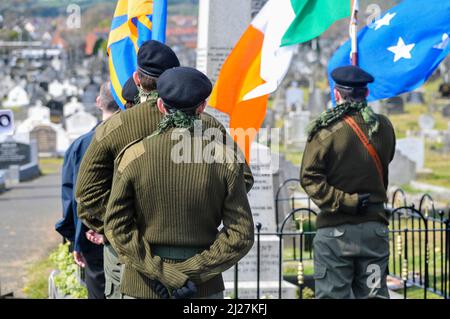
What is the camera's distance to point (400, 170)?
16516 millimetres


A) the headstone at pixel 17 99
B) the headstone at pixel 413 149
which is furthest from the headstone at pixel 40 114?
the headstone at pixel 413 149

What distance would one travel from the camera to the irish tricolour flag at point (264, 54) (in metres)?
6.43

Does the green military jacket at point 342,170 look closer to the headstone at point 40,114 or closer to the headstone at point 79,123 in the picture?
the headstone at point 79,123

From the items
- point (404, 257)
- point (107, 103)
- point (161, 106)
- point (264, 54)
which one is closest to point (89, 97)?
point (404, 257)

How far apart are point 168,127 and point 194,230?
1.53 ft

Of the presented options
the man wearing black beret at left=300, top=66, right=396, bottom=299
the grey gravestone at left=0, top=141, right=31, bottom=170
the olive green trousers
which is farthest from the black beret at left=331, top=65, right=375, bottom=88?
the grey gravestone at left=0, top=141, right=31, bottom=170

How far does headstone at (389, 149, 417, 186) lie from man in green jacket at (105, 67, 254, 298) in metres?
12.9

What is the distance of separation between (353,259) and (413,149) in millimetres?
12667

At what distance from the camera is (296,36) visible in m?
6.55

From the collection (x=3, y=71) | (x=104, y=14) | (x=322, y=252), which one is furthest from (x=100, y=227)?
(x=104, y=14)

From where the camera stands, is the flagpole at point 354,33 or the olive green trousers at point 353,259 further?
the flagpole at point 354,33

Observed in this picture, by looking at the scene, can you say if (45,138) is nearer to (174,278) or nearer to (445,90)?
(174,278)

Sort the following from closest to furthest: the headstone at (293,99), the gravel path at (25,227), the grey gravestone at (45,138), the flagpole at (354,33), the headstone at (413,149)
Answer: the flagpole at (354,33), the gravel path at (25,227), the headstone at (413,149), the grey gravestone at (45,138), the headstone at (293,99)

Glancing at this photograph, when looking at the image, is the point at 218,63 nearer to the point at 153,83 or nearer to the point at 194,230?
the point at 153,83
